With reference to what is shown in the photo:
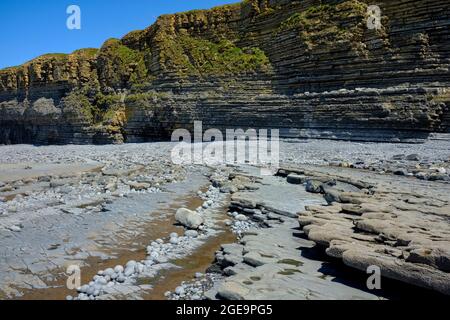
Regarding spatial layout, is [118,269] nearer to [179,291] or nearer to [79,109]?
[179,291]

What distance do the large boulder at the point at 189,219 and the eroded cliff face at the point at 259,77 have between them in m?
22.3

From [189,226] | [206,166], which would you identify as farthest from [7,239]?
[206,166]

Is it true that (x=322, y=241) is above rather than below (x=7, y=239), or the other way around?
above

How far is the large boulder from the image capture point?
420 inches

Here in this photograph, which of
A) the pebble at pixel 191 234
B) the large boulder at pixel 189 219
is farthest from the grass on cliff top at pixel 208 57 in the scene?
the pebble at pixel 191 234

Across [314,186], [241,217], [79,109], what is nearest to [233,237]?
[241,217]

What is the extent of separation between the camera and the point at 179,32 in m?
52.0

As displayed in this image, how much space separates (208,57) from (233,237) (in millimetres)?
41142

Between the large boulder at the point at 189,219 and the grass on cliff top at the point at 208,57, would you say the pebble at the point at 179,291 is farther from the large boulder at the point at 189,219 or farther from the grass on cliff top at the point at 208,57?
the grass on cliff top at the point at 208,57

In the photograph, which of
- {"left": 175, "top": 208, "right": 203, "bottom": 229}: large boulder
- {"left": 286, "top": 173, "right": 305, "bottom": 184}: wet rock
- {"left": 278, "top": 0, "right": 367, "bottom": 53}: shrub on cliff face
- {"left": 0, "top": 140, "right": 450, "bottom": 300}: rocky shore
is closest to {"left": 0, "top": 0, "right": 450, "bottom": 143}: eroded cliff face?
{"left": 278, "top": 0, "right": 367, "bottom": 53}: shrub on cliff face

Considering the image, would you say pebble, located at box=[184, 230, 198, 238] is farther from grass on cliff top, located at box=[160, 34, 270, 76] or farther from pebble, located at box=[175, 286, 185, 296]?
grass on cliff top, located at box=[160, 34, 270, 76]

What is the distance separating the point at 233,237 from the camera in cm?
982
